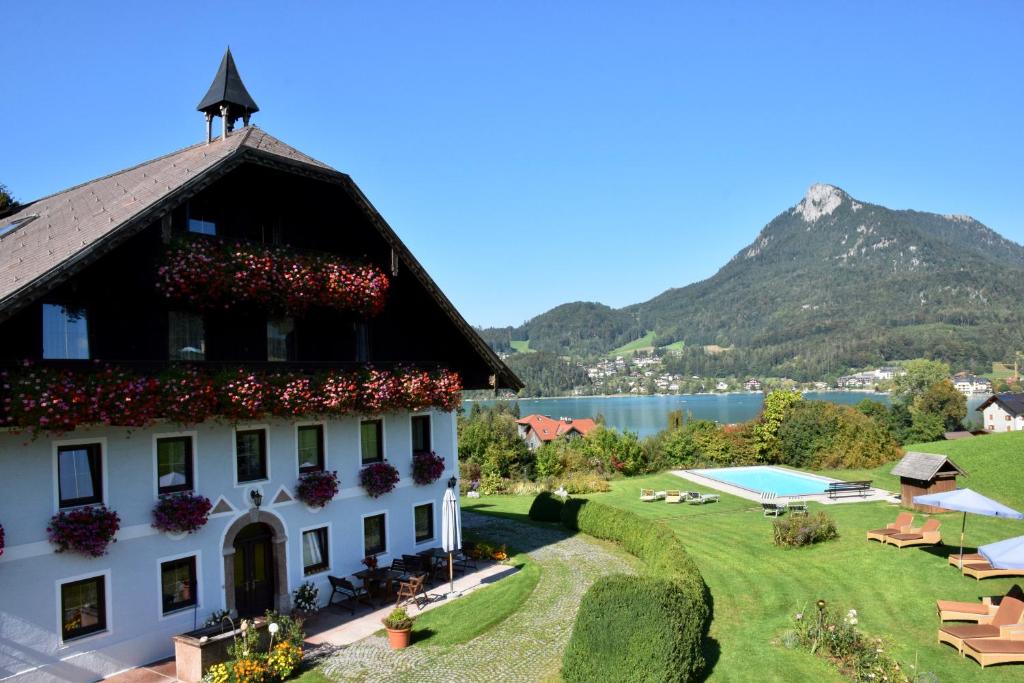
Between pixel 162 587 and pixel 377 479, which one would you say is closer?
pixel 162 587

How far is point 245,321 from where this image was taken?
1677 cm

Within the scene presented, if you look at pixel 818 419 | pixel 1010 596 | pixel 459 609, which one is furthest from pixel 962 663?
pixel 818 419

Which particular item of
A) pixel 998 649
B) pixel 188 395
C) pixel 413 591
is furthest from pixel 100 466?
pixel 998 649

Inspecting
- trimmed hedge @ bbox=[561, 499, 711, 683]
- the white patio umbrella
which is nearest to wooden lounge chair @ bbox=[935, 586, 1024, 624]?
trimmed hedge @ bbox=[561, 499, 711, 683]

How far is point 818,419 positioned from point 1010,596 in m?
31.9

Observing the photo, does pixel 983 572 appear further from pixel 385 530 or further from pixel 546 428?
pixel 546 428

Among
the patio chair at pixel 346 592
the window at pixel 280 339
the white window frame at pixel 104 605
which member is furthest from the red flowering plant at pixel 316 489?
the white window frame at pixel 104 605

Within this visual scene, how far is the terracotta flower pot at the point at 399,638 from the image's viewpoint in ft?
51.4

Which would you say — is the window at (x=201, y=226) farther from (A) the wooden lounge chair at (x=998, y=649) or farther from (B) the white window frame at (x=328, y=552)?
(A) the wooden lounge chair at (x=998, y=649)

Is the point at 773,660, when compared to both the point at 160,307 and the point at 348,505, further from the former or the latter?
the point at 160,307

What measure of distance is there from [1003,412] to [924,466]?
74526mm

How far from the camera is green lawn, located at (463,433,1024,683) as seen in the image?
14.4 metres

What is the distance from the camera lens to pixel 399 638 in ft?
51.5

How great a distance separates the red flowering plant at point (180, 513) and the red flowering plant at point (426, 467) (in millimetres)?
6599
